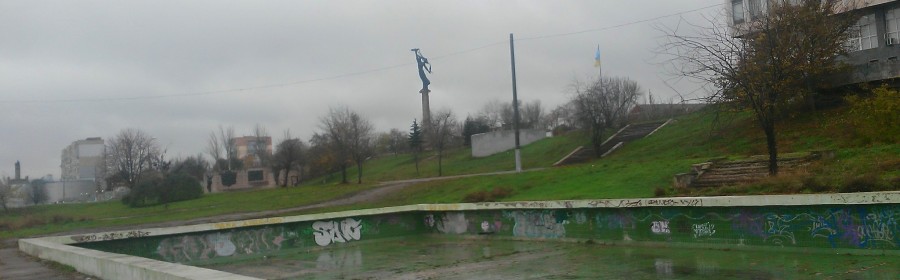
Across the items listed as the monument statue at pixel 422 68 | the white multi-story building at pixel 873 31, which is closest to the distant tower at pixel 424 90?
the monument statue at pixel 422 68

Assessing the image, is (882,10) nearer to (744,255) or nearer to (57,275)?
(744,255)

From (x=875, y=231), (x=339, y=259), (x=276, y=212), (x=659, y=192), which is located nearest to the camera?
(x=875, y=231)

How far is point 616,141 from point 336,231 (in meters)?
28.6

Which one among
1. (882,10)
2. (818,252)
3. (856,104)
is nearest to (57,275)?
(818,252)

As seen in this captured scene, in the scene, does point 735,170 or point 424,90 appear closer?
point 735,170

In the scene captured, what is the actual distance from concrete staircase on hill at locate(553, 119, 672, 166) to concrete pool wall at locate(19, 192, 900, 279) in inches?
878

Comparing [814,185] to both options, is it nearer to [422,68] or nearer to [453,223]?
[453,223]

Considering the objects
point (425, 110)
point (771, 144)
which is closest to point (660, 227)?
point (771, 144)

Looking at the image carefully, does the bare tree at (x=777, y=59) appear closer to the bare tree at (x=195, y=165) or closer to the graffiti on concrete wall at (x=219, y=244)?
the graffiti on concrete wall at (x=219, y=244)

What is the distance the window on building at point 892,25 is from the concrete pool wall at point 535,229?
26.5 metres

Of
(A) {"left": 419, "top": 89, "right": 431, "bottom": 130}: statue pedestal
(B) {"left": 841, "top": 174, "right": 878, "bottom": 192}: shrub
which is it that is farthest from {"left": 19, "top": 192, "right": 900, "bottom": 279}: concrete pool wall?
(A) {"left": 419, "top": 89, "right": 431, "bottom": 130}: statue pedestal

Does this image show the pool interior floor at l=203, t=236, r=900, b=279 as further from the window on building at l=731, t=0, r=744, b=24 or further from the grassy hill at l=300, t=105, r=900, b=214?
the window on building at l=731, t=0, r=744, b=24

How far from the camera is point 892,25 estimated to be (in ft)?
121

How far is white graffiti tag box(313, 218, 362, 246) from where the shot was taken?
2231cm
